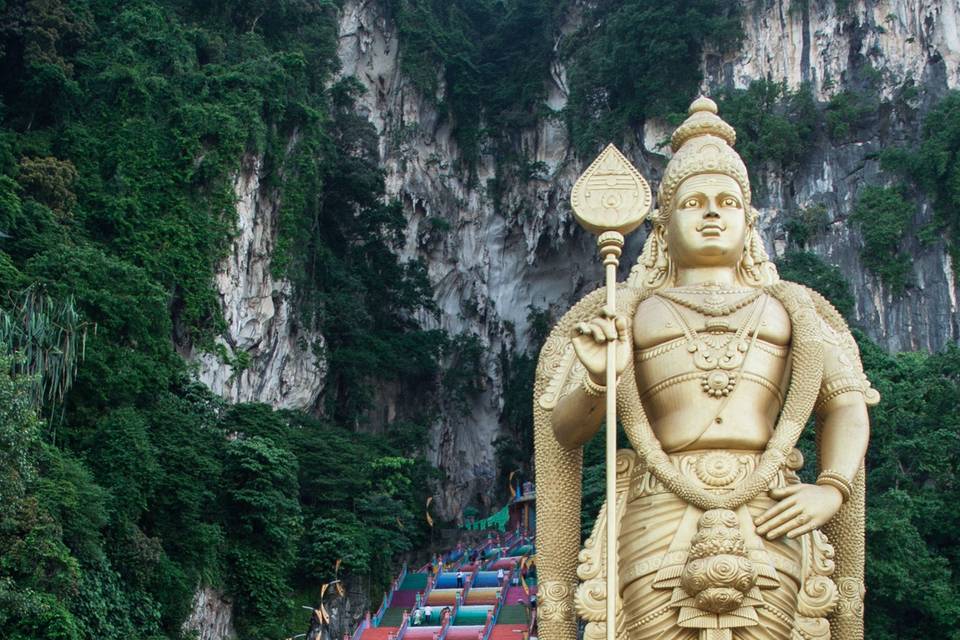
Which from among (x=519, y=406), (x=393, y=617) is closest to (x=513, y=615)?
(x=393, y=617)

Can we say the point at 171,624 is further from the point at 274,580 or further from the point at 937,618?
the point at 937,618

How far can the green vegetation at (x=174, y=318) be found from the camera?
14305 mm

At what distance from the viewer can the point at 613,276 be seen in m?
4.46

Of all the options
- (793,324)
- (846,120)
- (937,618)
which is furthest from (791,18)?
(793,324)

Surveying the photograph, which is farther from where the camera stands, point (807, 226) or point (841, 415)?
point (807, 226)

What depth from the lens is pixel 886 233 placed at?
25750 millimetres

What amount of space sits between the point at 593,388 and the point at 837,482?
994 millimetres

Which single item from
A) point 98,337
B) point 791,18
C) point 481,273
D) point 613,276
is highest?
point 791,18

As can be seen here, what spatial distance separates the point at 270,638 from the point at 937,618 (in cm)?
905

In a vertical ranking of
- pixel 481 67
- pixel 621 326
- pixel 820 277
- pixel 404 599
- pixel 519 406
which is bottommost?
pixel 621 326

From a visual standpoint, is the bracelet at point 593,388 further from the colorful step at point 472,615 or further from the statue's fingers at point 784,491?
the colorful step at point 472,615

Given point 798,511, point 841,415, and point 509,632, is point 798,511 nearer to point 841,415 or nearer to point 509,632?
point 841,415

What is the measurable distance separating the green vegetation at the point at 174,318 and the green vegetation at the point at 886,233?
32.0 ft

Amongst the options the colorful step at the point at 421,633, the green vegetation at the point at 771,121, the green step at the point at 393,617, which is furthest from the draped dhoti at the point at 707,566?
the green vegetation at the point at 771,121
